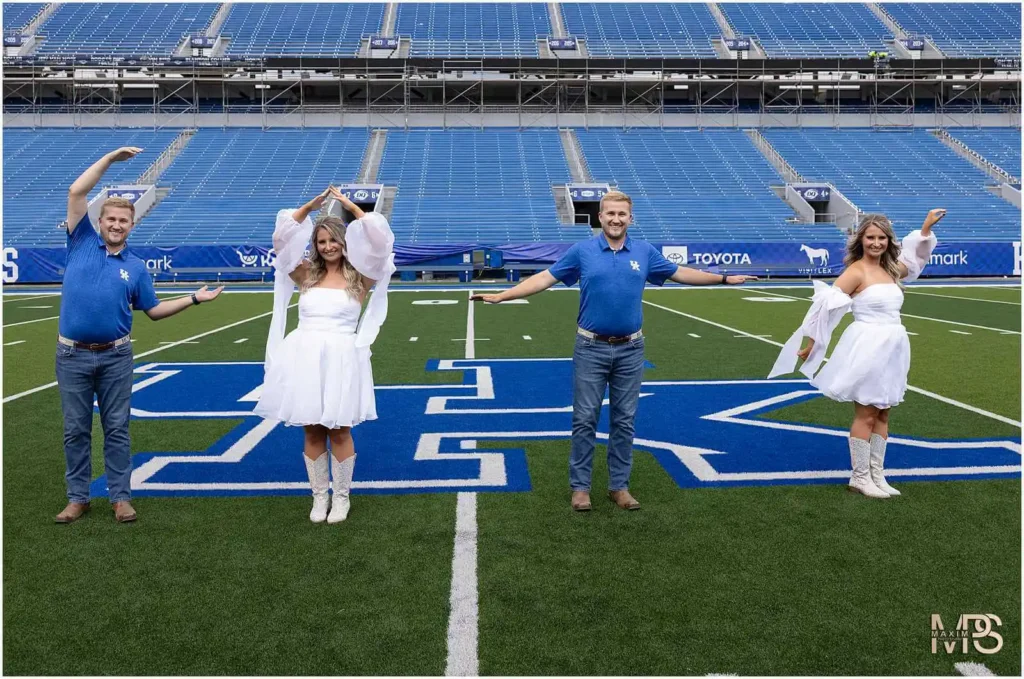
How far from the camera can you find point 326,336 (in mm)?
4359

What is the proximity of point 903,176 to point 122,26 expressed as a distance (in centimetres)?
4431

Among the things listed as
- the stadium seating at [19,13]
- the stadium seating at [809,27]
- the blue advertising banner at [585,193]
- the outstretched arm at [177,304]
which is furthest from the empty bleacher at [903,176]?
the stadium seating at [19,13]

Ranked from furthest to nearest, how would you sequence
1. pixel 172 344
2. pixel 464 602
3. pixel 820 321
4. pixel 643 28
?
pixel 643 28 → pixel 172 344 → pixel 820 321 → pixel 464 602

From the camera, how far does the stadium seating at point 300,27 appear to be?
46.6 meters

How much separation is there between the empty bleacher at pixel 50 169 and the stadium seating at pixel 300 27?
848 cm

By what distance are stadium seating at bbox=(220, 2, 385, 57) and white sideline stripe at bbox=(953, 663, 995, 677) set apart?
4731cm

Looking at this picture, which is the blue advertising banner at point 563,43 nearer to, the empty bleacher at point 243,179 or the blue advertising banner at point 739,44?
the blue advertising banner at point 739,44

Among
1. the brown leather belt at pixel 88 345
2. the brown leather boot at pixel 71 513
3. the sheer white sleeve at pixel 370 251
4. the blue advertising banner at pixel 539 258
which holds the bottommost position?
the blue advertising banner at pixel 539 258

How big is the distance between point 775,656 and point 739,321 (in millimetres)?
12495

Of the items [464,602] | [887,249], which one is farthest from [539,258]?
[464,602]

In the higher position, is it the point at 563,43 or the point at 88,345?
the point at 563,43

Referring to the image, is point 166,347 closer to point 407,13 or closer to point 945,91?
point 407,13

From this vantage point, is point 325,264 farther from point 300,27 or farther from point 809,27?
point 809,27

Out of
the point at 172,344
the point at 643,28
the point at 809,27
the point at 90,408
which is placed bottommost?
the point at 172,344
